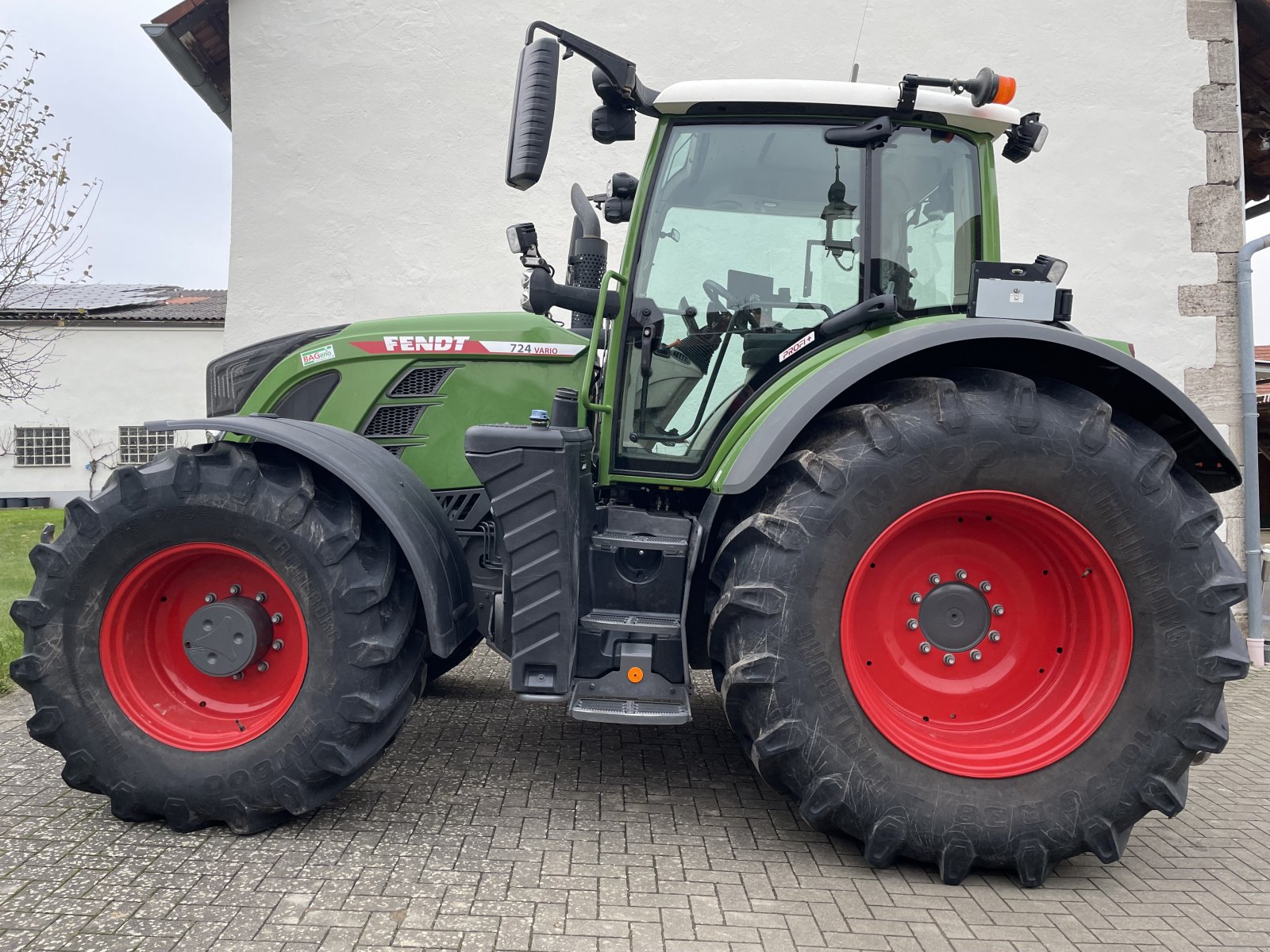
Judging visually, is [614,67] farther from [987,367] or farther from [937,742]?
[937,742]

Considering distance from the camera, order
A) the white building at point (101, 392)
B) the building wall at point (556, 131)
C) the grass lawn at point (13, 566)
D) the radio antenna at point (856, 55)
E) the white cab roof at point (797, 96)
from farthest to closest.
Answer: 1. the white building at point (101, 392)
2. the building wall at point (556, 131)
3. the grass lawn at point (13, 566)
4. the radio antenna at point (856, 55)
5. the white cab roof at point (797, 96)

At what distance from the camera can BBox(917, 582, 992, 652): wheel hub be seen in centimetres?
261

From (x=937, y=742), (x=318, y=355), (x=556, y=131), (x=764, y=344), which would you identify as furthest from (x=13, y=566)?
(x=937, y=742)

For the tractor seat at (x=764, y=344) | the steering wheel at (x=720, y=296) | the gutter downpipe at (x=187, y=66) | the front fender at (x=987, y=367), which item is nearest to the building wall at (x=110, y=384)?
the gutter downpipe at (x=187, y=66)

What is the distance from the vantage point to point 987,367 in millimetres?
2717

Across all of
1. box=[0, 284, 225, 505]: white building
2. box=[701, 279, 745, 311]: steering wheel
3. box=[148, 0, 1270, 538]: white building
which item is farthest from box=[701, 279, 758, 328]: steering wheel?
box=[0, 284, 225, 505]: white building

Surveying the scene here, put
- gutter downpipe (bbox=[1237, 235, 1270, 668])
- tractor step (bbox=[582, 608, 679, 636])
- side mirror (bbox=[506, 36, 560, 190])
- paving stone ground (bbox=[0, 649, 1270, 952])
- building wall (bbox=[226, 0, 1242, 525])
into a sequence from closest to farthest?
paving stone ground (bbox=[0, 649, 1270, 952]) < side mirror (bbox=[506, 36, 560, 190]) < tractor step (bbox=[582, 608, 679, 636]) < gutter downpipe (bbox=[1237, 235, 1270, 668]) < building wall (bbox=[226, 0, 1242, 525])

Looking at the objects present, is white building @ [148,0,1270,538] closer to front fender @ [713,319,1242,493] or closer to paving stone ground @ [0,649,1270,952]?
front fender @ [713,319,1242,493]

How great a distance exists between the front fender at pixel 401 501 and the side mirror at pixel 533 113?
103 centimetres

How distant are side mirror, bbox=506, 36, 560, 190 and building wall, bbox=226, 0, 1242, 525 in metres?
4.20

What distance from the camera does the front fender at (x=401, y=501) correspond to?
2662 mm

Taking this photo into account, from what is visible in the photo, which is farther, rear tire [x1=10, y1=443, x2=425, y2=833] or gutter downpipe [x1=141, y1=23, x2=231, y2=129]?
gutter downpipe [x1=141, y1=23, x2=231, y2=129]

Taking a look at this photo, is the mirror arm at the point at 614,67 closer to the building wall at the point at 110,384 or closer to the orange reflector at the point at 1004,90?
the orange reflector at the point at 1004,90

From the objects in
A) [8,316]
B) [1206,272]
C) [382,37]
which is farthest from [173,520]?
[8,316]
